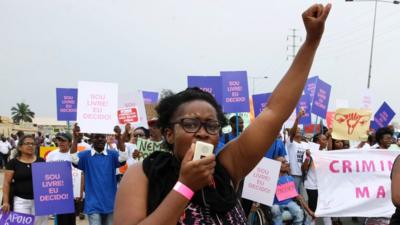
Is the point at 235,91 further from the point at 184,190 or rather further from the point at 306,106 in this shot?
the point at 184,190

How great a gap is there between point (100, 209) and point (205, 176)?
15.8ft

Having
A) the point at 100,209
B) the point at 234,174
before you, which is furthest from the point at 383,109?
the point at 234,174

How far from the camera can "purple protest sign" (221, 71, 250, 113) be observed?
8172mm

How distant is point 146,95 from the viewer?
1169 centimetres

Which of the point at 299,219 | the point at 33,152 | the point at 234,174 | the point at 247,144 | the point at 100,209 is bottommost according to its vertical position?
the point at 299,219

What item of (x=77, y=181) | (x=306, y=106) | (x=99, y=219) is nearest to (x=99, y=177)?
(x=99, y=219)

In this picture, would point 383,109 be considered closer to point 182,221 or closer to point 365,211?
point 365,211

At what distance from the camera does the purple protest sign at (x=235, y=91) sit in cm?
817

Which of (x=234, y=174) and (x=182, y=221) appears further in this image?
(x=234, y=174)

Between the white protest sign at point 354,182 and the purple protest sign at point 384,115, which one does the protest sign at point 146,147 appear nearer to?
the white protest sign at point 354,182

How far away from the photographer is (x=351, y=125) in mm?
9312

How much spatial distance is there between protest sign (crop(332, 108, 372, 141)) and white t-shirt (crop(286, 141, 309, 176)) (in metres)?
1.29

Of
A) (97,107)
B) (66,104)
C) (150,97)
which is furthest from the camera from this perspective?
(150,97)

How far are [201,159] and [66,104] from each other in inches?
318
